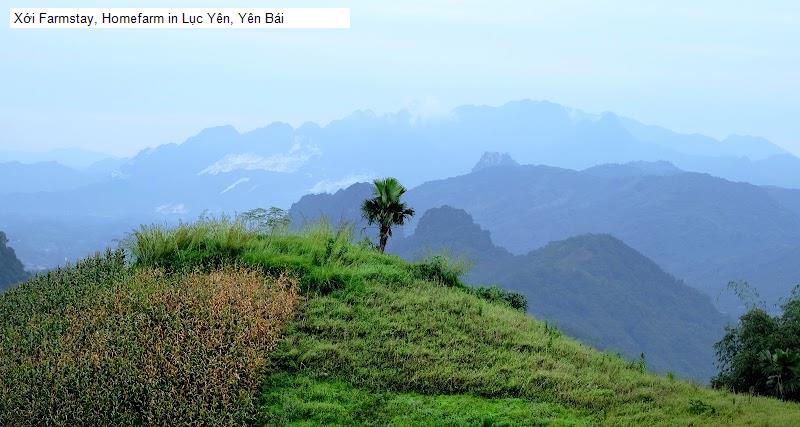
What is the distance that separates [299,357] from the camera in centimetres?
1259

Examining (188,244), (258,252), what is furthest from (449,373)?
(188,244)

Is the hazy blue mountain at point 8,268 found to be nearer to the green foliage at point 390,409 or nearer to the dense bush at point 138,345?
the dense bush at point 138,345

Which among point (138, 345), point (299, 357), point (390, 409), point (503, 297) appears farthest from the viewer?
point (503, 297)

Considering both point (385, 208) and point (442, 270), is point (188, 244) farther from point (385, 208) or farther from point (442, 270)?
point (442, 270)

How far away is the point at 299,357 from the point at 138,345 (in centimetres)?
299

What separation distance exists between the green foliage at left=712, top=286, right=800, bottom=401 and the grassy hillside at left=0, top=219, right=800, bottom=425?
73.8 inches

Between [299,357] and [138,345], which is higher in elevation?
[138,345]

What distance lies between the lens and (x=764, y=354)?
14.6m

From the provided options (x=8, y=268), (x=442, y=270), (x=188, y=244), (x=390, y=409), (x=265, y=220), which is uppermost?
(x=265, y=220)

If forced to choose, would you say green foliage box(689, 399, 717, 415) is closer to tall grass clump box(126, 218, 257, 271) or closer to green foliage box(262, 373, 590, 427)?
green foliage box(262, 373, 590, 427)

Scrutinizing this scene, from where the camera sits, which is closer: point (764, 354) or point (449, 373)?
point (449, 373)

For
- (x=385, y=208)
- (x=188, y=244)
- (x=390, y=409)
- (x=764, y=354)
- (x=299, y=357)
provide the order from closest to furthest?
(x=390, y=409) < (x=299, y=357) < (x=764, y=354) < (x=188, y=244) < (x=385, y=208)

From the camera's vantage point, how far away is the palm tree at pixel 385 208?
71.1 ft

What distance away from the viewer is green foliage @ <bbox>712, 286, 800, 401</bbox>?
13469 mm
